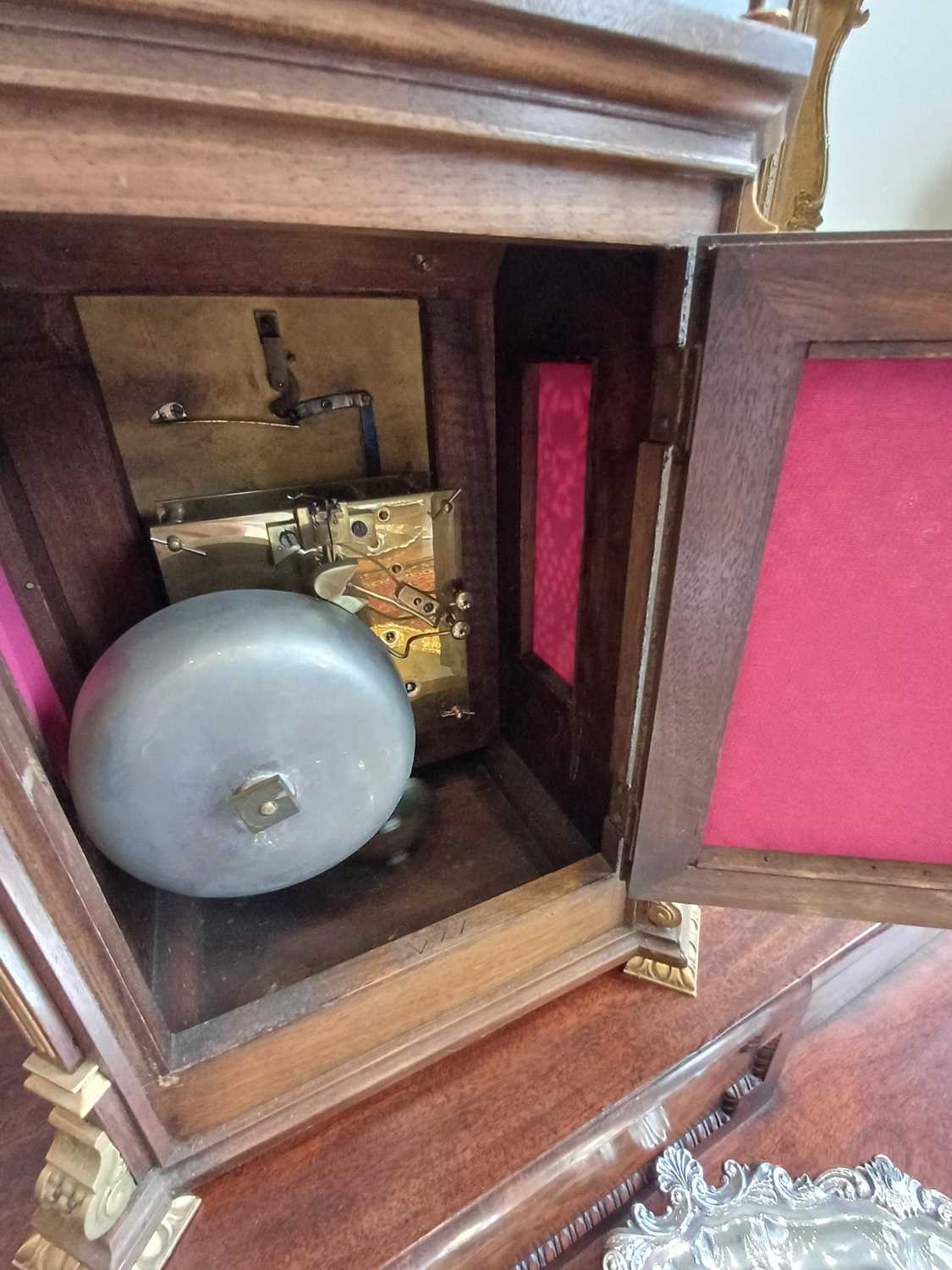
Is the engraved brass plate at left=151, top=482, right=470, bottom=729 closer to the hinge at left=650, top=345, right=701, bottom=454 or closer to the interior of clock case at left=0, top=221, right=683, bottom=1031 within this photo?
the interior of clock case at left=0, top=221, right=683, bottom=1031

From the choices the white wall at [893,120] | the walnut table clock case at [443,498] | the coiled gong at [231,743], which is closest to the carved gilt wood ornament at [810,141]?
the white wall at [893,120]

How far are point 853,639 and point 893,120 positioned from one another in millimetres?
1500

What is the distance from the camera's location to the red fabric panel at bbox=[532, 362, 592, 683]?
2.64ft

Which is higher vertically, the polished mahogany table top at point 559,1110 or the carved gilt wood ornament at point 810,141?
the carved gilt wood ornament at point 810,141

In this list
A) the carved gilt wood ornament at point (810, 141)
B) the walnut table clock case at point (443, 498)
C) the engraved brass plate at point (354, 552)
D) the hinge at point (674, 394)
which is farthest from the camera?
the carved gilt wood ornament at point (810, 141)

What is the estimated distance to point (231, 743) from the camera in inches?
24.0

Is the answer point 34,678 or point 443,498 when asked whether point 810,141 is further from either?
point 34,678

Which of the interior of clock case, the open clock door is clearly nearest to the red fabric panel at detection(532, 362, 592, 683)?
the interior of clock case

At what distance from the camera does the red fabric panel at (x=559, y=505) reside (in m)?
0.81

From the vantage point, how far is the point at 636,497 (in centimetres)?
62

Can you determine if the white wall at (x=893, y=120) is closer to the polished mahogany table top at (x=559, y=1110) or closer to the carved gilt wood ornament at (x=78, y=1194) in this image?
the polished mahogany table top at (x=559, y=1110)

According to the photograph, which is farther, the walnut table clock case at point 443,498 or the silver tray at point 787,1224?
the silver tray at point 787,1224

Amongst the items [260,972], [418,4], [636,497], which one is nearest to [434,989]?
[260,972]

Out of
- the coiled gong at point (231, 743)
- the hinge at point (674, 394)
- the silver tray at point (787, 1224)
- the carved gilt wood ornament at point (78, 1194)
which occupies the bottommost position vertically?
the silver tray at point (787, 1224)
